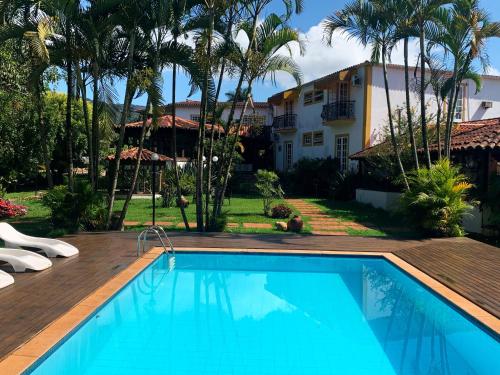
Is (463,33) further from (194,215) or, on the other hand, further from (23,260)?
(23,260)

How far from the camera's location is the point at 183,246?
417 inches

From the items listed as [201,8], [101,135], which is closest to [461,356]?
[201,8]

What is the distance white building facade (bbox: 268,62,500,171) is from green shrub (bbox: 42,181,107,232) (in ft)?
52.2

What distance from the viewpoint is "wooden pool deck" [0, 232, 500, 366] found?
18.8 feet

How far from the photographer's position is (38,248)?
9.24 metres

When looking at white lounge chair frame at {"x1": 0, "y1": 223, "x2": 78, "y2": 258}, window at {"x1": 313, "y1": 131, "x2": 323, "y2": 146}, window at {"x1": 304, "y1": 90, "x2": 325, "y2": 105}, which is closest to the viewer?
white lounge chair frame at {"x1": 0, "y1": 223, "x2": 78, "y2": 258}

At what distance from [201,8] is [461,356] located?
1019 cm

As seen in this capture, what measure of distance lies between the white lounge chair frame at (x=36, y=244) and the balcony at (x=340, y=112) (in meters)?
19.0

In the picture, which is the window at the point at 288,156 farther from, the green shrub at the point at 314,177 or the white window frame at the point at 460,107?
the white window frame at the point at 460,107

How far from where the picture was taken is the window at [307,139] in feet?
98.9

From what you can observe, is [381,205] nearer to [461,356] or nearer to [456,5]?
[456,5]

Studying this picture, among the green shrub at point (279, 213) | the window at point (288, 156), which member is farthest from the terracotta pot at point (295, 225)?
the window at point (288, 156)

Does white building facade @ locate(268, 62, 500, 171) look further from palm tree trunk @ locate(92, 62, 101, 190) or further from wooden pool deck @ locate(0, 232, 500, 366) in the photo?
palm tree trunk @ locate(92, 62, 101, 190)

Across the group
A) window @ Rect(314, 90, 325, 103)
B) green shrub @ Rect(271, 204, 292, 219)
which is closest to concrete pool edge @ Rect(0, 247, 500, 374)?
green shrub @ Rect(271, 204, 292, 219)
